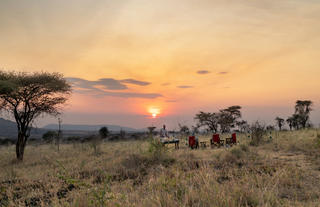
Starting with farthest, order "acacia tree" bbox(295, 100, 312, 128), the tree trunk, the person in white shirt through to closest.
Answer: "acacia tree" bbox(295, 100, 312, 128) < the person in white shirt < the tree trunk

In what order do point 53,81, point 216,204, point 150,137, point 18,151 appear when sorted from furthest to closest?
point 53,81
point 18,151
point 150,137
point 216,204

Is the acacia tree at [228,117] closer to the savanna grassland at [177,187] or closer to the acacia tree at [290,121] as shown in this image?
the acacia tree at [290,121]

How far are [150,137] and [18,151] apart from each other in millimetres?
9694

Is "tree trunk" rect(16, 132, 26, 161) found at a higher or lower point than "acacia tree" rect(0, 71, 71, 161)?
lower

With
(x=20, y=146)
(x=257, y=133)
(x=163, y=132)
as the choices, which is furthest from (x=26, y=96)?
(x=257, y=133)

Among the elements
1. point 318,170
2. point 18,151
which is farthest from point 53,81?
point 318,170

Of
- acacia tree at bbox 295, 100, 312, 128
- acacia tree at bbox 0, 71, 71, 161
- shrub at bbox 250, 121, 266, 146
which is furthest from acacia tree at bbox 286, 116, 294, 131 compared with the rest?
acacia tree at bbox 0, 71, 71, 161

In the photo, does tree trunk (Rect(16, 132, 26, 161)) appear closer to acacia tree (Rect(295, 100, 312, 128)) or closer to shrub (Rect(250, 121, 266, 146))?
shrub (Rect(250, 121, 266, 146))

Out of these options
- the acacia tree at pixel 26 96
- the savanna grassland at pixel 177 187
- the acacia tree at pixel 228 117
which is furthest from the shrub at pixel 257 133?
the acacia tree at pixel 228 117

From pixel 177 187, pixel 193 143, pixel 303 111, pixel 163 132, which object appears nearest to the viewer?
pixel 177 187

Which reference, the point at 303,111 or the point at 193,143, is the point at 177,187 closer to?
the point at 193,143

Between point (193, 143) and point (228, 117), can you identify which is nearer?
point (193, 143)

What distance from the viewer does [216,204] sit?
10.5 feet

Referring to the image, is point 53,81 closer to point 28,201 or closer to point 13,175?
point 13,175
